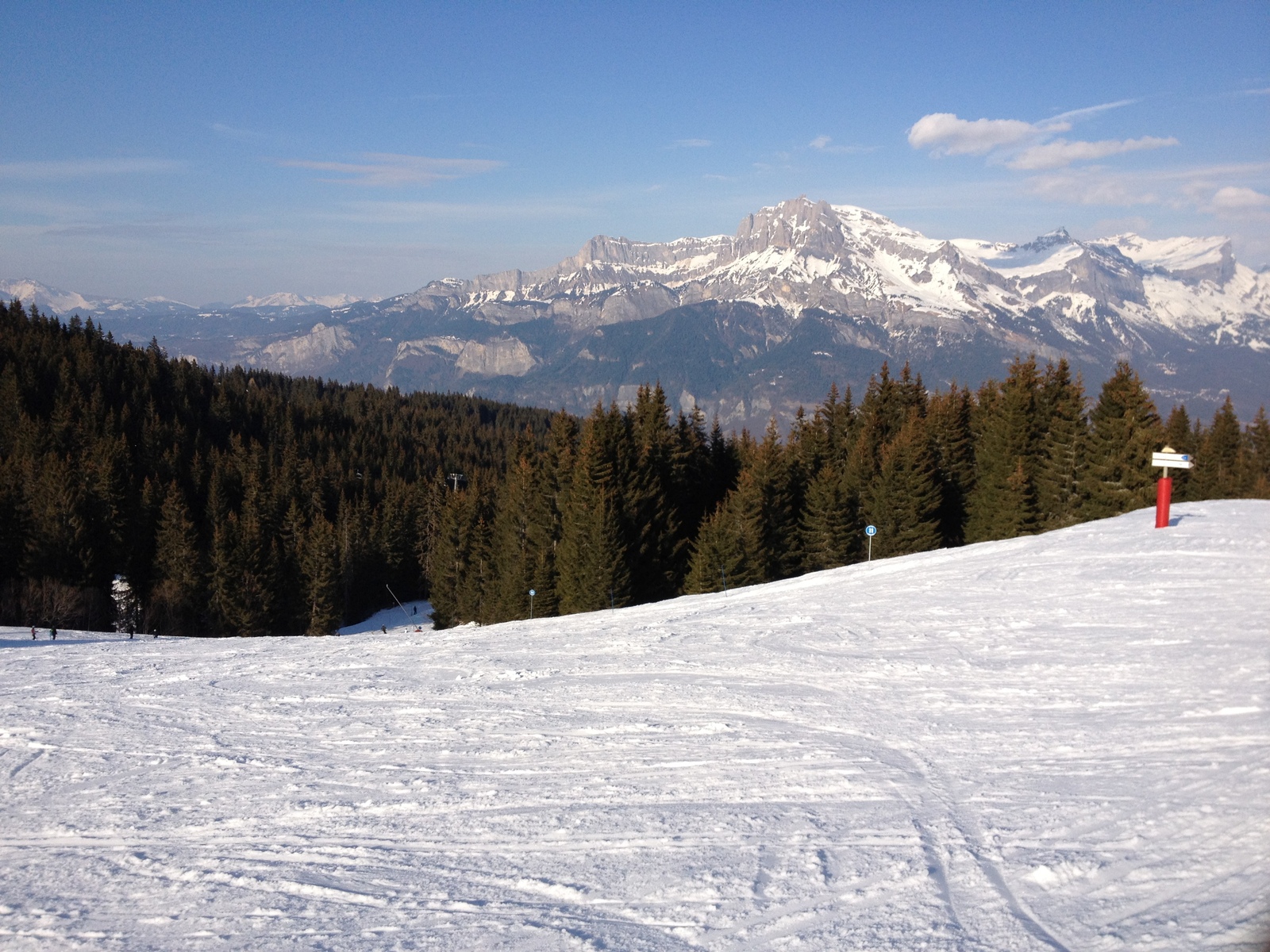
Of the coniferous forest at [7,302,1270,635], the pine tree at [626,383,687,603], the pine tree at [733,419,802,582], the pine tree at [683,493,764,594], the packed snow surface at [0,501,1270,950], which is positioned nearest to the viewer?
the packed snow surface at [0,501,1270,950]

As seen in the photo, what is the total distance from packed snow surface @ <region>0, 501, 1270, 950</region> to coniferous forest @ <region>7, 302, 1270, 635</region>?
892 inches

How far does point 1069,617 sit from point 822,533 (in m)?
26.6

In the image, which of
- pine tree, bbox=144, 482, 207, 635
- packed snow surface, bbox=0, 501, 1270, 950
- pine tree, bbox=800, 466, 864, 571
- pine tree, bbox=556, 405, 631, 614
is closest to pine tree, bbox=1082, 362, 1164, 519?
pine tree, bbox=800, 466, 864, 571

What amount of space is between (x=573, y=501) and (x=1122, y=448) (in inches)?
946

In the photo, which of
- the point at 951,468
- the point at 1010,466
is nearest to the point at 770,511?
the point at 1010,466

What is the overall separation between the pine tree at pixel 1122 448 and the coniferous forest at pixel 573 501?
109 millimetres

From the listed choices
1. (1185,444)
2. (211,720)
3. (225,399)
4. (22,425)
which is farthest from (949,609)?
(225,399)

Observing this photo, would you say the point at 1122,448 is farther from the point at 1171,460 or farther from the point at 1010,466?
the point at 1171,460

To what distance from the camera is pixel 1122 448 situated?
36.0 m

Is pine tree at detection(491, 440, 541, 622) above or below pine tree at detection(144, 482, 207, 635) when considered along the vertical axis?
above

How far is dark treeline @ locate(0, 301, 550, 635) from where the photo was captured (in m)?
61.5

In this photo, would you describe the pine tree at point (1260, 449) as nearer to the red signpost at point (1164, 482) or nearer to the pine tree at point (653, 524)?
the pine tree at point (653, 524)

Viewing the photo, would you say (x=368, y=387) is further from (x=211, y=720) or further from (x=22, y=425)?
(x=211, y=720)

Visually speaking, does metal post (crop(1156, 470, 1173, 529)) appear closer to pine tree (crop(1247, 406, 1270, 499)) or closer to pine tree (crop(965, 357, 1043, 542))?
pine tree (crop(965, 357, 1043, 542))
